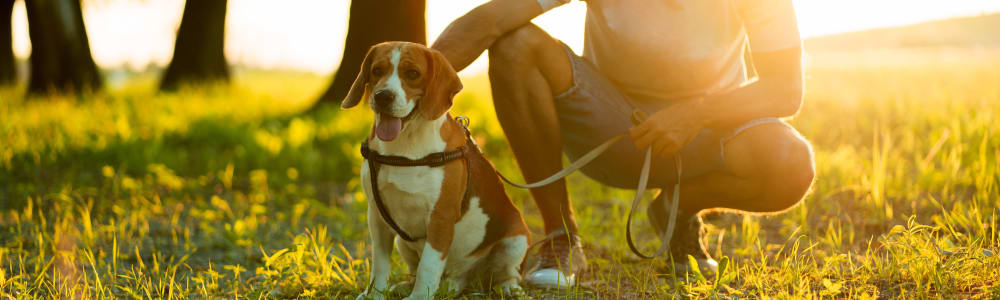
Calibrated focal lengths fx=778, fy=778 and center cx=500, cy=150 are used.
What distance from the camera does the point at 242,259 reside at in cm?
370

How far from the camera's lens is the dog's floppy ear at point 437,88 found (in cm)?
247

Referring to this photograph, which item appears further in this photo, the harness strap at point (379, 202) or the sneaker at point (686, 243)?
the sneaker at point (686, 243)

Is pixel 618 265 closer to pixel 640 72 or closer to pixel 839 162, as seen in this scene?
pixel 640 72

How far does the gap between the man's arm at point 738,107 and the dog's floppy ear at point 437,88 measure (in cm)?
87

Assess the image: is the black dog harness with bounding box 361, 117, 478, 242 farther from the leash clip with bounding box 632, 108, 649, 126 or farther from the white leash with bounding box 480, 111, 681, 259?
the leash clip with bounding box 632, 108, 649, 126

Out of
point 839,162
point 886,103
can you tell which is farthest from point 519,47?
point 886,103

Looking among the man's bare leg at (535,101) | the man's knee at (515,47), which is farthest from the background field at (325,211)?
the man's knee at (515,47)

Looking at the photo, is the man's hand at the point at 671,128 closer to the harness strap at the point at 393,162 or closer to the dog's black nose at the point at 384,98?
the harness strap at the point at 393,162

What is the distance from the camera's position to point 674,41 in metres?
3.19

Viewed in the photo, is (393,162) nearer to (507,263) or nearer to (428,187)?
(428,187)

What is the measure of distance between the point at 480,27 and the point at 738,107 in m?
1.05

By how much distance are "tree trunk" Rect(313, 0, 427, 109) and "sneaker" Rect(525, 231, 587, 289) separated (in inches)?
148

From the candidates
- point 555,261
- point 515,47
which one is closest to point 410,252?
point 555,261

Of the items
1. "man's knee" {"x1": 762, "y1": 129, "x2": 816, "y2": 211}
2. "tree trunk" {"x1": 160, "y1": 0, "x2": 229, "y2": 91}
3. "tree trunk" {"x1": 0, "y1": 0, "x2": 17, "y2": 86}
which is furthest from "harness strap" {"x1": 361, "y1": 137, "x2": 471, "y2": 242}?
"tree trunk" {"x1": 0, "y1": 0, "x2": 17, "y2": 86}
